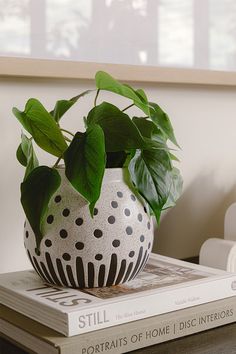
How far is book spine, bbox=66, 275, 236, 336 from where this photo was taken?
552 mm

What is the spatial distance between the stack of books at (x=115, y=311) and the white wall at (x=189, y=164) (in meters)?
0.10

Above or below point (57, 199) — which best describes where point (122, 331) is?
below

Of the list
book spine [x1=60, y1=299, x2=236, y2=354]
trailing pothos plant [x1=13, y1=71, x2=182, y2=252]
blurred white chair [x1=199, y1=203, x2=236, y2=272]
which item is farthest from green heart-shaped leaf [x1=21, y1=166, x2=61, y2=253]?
blurred white chair [x1=199, y1=203, x2=236, y2=272]

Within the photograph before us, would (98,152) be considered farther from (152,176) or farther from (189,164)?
(189,164)

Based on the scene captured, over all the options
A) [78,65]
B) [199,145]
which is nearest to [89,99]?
[78,65]

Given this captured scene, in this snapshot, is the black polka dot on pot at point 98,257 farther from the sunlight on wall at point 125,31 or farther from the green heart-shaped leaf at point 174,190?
the sunlight on wall at point 125,31

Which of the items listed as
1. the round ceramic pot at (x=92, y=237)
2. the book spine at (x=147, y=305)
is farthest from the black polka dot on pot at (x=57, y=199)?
the book spine at (x=147, y=305)

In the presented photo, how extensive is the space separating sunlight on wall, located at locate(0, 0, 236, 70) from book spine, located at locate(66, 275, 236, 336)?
0.30 metres

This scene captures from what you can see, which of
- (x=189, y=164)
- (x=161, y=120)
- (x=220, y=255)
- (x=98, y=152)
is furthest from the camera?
(x=189, y=164)

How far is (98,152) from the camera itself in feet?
1.80

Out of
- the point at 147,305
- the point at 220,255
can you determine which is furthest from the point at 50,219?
the point at 220,255

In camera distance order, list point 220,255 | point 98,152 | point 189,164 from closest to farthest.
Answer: point 98,152 → point 220,255 → point 189,164

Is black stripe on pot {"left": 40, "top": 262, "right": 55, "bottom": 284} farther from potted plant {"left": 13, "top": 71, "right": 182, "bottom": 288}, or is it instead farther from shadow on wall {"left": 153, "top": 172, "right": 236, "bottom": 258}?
shadow on wall {"left": 153, "top": 172, "right": 236, "bottom": 258}

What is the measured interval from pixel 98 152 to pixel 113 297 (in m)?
0.13
